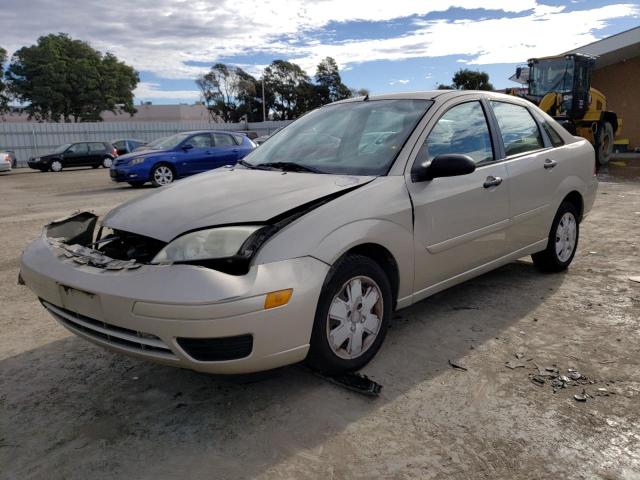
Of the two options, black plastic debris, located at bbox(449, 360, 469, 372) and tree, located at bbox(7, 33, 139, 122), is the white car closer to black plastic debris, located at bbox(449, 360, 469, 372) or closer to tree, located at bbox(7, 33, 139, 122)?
black plastic debris, located at bbox(449, 360, 469, 372)

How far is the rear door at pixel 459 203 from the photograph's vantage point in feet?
11.1

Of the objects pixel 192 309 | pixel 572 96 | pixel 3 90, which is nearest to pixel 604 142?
pixel 572 96

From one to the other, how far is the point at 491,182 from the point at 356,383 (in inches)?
71.8

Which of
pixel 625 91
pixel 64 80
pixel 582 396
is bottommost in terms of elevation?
pixel 582 396

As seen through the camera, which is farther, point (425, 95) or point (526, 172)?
point (526, 172)

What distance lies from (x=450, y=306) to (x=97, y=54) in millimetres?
51110

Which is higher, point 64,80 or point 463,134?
point 64,80

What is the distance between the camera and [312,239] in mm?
2688

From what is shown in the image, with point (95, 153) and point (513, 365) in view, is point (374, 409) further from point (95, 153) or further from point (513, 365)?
point (95, 153)

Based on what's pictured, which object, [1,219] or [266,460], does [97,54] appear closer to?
[1,219]

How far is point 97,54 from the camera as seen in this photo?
47594mm

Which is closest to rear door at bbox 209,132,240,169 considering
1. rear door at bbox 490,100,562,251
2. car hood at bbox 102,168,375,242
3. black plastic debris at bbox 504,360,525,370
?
rear door at bbox 490,100,562,251

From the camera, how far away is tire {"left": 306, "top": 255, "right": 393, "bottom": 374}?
2.79m

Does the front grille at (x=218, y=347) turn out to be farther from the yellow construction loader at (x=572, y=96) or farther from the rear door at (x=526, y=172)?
the yellow construction loader at (x=572, y=96)
